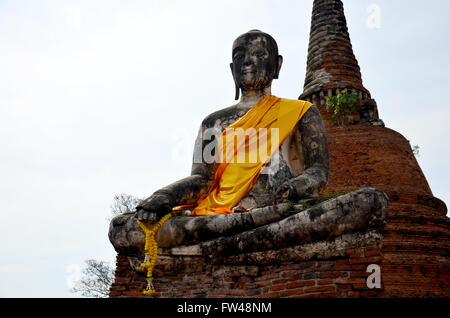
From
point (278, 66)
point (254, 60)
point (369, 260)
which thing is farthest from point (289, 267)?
point (278, 66)

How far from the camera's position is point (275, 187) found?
18.0 ft

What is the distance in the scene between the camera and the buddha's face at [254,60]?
618 centimetres

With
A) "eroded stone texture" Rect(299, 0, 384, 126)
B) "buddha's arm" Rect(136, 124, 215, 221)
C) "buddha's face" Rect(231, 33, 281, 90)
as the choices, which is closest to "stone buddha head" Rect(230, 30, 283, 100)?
Result: "buddha's face" Rect(231, 33, 281, 90)

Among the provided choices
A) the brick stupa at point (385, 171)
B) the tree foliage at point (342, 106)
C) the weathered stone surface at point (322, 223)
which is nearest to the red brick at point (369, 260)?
the weathered stone surface at point (322, 223)

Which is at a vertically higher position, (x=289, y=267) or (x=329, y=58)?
(x=329, y=58)

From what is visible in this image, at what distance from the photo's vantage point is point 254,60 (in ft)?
20.3

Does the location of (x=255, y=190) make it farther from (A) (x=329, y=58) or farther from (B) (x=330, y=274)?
(A) (x=329, y=58)

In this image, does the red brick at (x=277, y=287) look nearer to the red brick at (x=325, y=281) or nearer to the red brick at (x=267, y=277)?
the red brick at (x=267, y=277)

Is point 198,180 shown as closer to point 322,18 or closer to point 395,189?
point 395,189

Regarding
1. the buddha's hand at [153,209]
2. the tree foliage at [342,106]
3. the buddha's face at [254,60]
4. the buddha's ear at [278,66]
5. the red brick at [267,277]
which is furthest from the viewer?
the tree foliage at [342,106]

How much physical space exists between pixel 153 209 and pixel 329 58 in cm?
1413

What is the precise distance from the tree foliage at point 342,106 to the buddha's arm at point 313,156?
32.3ft
